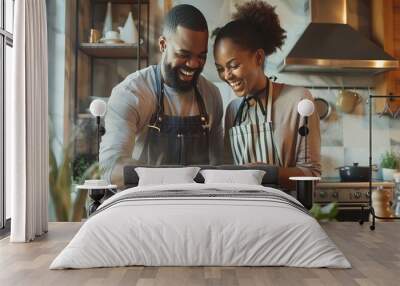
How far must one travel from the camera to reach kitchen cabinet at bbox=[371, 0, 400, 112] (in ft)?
20.9

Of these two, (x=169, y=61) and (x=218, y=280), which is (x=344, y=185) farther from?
(x=218, y=280)

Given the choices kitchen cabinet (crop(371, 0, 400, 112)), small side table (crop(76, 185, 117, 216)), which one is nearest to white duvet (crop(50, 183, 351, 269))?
small side table (crop(76, 185, 117, 216))

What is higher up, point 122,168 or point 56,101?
point 56,101

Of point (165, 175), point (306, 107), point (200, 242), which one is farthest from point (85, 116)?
point (200, 242)

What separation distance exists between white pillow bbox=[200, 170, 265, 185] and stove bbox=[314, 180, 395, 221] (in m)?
0.92

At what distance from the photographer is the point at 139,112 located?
6.53 metres

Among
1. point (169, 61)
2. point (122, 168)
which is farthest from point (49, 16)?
point (122, 168)

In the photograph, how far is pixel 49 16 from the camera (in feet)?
21.5

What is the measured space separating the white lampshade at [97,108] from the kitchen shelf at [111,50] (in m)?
A: 0.71

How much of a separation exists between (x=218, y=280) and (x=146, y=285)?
500 millimetres

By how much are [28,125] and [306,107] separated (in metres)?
3.25

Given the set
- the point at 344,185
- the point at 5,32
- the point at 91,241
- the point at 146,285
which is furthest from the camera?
the point at 344,185

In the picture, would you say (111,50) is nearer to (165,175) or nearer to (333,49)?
(165,175)

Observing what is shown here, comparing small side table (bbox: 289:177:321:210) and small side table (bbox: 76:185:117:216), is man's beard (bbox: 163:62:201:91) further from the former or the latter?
small side table (bbox: 289:177:321:210)
